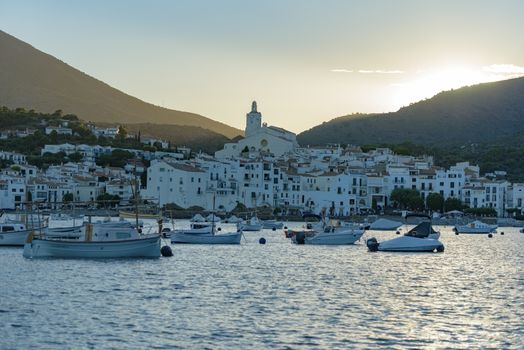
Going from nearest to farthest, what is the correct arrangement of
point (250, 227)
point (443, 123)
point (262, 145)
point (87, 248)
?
1. point (87, 248)
2. point (250, 227)
3. point (262, 145)
4. point (443, 123)

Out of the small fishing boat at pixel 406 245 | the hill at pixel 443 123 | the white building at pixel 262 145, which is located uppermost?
the hill at pixel 443 123

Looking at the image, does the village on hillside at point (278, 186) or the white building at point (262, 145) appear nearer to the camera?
the village on hillside at point (278, 186)

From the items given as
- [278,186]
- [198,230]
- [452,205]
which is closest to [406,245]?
[198,230]

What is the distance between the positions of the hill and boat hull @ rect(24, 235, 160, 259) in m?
130

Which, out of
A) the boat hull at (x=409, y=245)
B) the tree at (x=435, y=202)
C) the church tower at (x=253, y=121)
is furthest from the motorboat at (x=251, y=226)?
the church tower at (x=253, y=121)

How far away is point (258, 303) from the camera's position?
25891 mm

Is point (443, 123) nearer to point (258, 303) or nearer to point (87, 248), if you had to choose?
point (87, 248)

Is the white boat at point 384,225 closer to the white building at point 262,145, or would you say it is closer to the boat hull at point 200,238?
the boat hull at point 200,238

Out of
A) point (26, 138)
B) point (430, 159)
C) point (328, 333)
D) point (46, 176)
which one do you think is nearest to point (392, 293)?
point (328, 333)

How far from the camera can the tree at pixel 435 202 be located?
94.0 metres

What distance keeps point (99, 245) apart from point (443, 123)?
153 m

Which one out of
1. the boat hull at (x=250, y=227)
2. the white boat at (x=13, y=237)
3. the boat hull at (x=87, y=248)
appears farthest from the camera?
the boat hull at (x=250, y=227)

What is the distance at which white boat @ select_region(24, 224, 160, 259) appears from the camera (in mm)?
37469

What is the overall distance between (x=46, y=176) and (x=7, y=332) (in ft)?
274
